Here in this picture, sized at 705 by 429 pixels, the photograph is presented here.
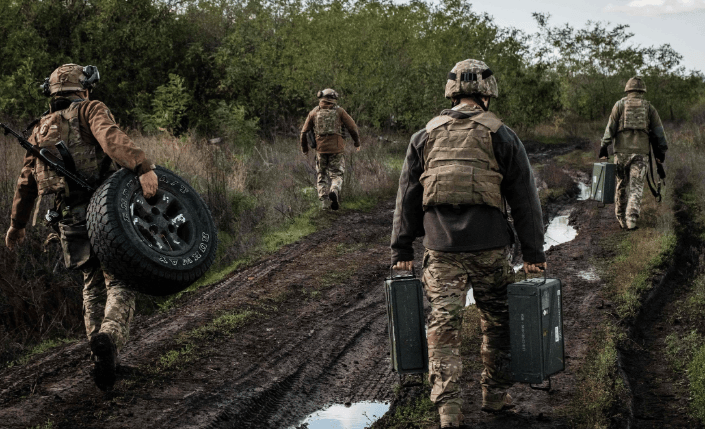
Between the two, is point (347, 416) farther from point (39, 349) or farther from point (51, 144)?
point (39, 349)

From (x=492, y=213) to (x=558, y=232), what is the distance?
731 cm

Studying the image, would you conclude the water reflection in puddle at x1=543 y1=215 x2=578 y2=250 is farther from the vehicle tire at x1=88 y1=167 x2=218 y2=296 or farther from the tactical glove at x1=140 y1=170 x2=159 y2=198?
the tactical glove at x1=140 y1=170 x2=159 y2=198

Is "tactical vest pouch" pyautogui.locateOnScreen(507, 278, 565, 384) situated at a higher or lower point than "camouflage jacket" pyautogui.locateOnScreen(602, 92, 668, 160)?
lower

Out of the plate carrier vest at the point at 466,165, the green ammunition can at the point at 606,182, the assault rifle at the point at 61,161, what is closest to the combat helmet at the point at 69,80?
the assault rifle at the point at 61,161

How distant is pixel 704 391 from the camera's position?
14.0 feet

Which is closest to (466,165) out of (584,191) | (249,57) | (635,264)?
(635,264)

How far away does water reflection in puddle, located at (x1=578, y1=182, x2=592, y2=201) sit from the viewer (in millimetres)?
13593

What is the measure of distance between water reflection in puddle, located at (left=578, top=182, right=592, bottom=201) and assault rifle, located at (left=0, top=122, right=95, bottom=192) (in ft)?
35.1

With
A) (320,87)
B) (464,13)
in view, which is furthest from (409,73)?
(464,13)

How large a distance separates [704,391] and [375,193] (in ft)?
29.9

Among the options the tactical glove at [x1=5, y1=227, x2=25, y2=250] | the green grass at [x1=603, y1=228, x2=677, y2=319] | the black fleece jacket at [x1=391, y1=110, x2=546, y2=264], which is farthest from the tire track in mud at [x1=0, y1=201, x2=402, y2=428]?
the green grass at [x1=603, y1=228, x2=677, y2=319]

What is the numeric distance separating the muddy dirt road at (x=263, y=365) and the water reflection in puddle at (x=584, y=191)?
19.6 ft

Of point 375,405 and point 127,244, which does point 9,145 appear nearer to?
point 127,244

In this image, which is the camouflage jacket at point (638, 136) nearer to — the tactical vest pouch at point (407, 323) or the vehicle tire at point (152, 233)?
the tactical vest pouch at point (407, 323)
